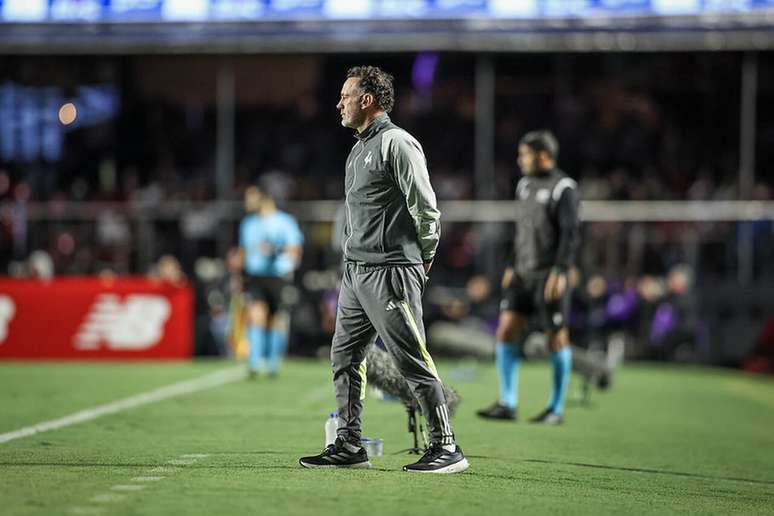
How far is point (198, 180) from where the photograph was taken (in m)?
23.0

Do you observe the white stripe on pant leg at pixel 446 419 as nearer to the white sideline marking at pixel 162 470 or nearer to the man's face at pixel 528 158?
the white sideline marking at pixel 162 470

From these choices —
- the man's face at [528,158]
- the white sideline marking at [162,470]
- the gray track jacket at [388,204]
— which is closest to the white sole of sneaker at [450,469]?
the gray track jacket at [388,204]

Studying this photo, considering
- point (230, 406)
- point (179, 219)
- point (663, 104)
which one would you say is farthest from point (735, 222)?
point (230, 406)

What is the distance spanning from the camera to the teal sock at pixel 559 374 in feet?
35.1

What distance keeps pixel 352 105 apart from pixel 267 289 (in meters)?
8.42

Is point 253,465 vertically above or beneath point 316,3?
beneath

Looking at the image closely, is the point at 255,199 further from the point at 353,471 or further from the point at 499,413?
the point at 353,471

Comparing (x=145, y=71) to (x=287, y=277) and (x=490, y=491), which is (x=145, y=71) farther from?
(x=490, y=491)

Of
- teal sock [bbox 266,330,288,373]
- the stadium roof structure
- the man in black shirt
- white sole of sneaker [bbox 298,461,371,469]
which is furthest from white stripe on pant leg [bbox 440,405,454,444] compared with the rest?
the stadium roof structure

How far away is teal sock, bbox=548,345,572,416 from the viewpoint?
1069cm

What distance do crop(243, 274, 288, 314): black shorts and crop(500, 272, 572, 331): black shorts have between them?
5.18 m

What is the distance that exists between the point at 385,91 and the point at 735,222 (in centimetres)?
1390

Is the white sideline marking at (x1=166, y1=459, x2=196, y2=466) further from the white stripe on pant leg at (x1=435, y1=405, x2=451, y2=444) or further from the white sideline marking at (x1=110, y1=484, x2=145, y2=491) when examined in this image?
the white stripe on pant leg at (x1=435, y1=405, x2=451, y2=444)

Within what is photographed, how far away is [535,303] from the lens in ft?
34.9
